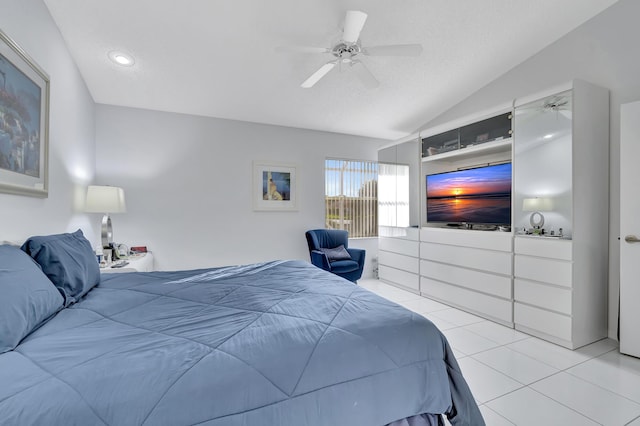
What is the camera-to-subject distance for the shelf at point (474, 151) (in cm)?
325

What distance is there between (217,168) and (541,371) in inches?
162

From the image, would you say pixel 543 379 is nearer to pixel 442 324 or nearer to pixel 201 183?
pixel 442 324

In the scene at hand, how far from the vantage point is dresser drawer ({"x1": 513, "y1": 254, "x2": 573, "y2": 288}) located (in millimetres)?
2580

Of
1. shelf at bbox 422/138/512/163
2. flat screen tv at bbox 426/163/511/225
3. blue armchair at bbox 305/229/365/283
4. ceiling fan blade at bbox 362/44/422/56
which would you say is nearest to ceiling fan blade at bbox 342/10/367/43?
ceiling fan blade at bbox 362/44/422/56

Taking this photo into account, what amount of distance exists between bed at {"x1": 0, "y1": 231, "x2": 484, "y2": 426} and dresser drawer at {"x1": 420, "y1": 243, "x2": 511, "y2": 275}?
215 cm

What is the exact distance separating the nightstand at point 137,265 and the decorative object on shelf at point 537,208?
3891mm

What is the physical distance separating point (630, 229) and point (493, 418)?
80.4 inches

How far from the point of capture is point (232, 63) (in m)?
3.11

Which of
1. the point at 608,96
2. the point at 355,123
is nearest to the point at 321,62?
the point at 355,123

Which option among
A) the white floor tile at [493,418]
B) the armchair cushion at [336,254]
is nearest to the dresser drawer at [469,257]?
the armchair cushion at [336,254]

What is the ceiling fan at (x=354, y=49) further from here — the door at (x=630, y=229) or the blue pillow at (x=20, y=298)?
the blue pillow at (x=20, y=298)

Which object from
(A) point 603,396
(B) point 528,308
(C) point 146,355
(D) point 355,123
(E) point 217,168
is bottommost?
(A) point 603,396

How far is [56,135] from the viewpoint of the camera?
8.09 ft

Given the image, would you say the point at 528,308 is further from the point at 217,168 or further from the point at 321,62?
the point at 217,168
